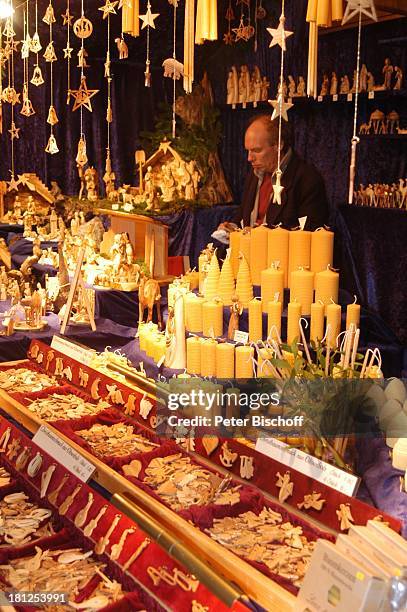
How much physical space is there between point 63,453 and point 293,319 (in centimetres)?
122

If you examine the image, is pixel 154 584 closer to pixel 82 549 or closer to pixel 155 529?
pixel 155 529

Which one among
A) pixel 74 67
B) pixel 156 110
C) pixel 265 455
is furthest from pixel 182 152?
pixel 265 455

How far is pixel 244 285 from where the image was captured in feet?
10.9

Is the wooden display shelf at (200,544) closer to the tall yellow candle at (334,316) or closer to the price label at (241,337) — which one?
the price label at (241,337)

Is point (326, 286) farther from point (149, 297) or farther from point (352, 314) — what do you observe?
point (149, 297)

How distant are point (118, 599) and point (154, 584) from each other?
0.09m

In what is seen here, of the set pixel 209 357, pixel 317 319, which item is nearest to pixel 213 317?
pixel 209 357

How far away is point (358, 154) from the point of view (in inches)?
229

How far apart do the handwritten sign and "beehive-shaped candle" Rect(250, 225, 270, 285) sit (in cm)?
142

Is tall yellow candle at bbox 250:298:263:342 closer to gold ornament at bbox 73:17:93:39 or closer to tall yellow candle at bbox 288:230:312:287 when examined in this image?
tall yellow candle at bbox 288:230:312:287

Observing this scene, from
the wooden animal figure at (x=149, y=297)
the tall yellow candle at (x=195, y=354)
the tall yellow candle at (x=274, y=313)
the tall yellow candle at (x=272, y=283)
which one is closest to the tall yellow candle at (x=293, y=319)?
the tall yellow candle at (x=274, y=313)

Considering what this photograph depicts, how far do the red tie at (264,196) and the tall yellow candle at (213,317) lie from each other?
4.08 ft

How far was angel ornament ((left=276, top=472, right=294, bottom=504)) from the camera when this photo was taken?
6.19ft

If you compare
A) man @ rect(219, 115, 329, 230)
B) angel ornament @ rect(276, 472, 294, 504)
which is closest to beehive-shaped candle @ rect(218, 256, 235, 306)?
man @ rect(219, 115, 329, 230)
